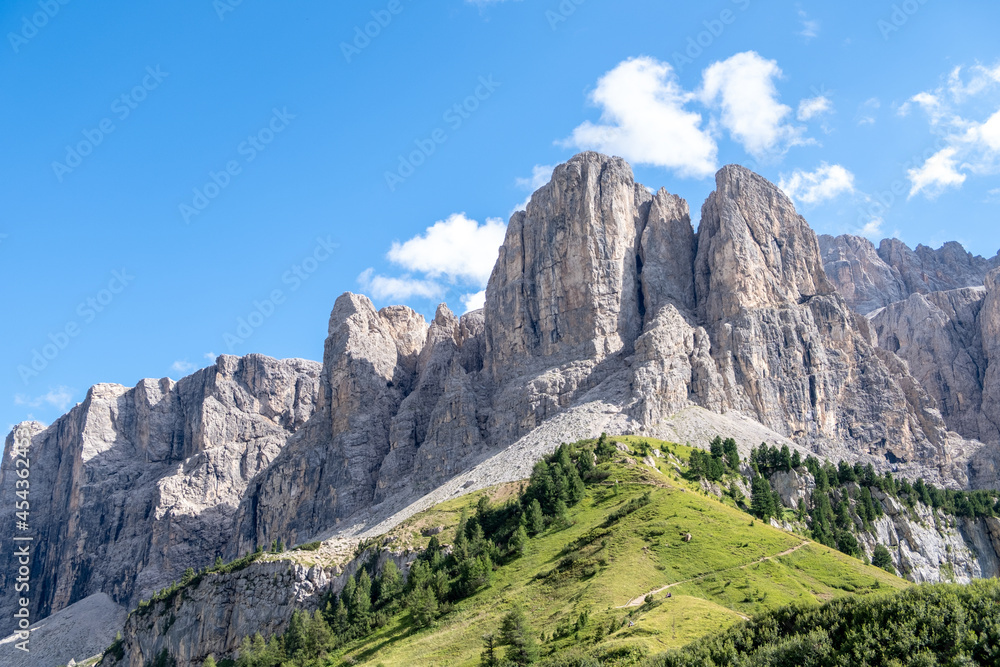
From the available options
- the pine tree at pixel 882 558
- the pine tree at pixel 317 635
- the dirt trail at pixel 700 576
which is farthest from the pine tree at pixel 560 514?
the pine tree at pixel 882 558

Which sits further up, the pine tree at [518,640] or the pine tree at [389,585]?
the pine tree at [389,585]

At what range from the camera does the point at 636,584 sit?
10006cm

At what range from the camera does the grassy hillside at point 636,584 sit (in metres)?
85.2

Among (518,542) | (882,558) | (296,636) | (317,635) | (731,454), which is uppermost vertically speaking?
(731,454)

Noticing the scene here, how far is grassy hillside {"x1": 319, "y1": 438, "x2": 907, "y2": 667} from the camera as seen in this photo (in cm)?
8519

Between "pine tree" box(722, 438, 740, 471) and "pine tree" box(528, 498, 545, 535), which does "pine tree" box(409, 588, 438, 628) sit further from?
"pine tree" box(722, 438, 740, 471)

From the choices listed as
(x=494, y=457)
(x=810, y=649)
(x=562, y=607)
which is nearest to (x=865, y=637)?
(x=810, y=649)

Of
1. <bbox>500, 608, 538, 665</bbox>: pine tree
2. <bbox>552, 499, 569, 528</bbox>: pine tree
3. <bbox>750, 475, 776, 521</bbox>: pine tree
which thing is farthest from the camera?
<bbox>750, 475, 776, 521</bbox>: pine tree

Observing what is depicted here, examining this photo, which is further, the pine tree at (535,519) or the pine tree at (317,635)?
the pine tree at (535,519)

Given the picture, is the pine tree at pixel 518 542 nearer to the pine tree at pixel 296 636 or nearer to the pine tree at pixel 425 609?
the pine tree at pixel 425 609

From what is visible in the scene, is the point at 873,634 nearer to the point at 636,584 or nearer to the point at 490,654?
the point at 490,654

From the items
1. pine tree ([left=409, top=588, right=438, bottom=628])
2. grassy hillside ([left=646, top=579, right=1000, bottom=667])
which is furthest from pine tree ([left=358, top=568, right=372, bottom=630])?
grassy hillside ([left=646, top=579, right=1000, bottom=667])

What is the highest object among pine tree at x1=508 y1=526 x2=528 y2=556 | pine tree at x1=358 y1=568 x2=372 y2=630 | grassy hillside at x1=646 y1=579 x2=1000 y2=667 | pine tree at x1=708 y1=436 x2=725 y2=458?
pine tree at x1=708 y1=436 x2=725 y2=458

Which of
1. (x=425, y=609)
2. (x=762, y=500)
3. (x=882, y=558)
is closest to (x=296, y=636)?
(x=425, y=609)
